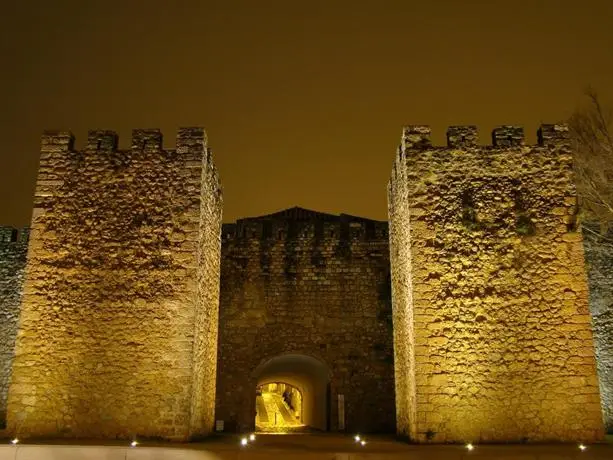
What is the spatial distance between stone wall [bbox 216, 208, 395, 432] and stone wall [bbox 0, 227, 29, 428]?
17.3 ft

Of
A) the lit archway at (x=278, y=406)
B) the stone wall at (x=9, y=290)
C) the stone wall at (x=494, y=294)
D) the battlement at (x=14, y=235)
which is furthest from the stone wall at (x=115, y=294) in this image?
the lit archway at (x=278, y=406)

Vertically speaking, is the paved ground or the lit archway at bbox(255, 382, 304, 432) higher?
the lit archway at bbox(255, 382, 304, 432)

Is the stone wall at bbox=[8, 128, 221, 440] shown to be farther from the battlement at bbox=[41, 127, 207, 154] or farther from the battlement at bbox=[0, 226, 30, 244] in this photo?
the battlement at bbox=[0, 226, 30, 244]

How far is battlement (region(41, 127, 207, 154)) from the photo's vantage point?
35.9 ft

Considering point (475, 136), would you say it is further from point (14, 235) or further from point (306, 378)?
point (14, 235)

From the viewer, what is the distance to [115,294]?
33.5 feet

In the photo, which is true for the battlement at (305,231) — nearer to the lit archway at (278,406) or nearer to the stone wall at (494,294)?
the stone wall at (494,294)

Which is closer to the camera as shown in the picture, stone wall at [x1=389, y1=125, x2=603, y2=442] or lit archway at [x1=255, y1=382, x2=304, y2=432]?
stone wall at [x1=389, y1=125, x2=603, y2=442]

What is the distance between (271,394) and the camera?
32.8m

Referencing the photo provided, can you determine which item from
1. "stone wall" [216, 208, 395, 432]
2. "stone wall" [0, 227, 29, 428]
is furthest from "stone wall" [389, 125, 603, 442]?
"stone wall" [0, 227, 29, 428]

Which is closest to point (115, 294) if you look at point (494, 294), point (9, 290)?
point (494, 294)

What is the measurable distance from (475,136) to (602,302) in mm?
6491

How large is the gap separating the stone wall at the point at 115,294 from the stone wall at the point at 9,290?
679 cm

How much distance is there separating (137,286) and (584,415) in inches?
279
